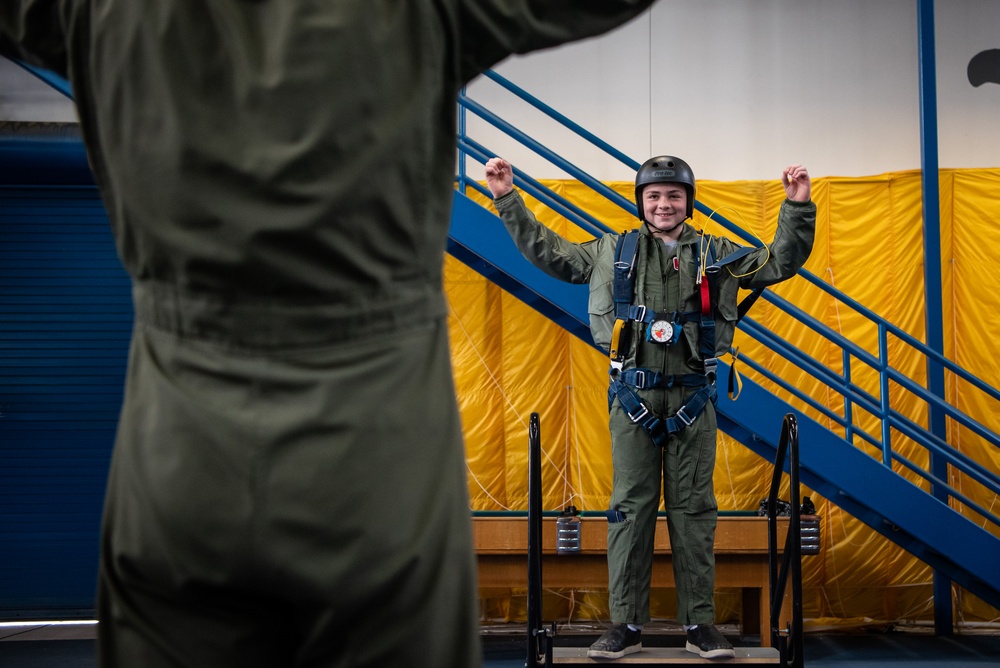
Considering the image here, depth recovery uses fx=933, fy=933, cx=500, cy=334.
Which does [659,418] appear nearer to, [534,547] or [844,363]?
[534,547]

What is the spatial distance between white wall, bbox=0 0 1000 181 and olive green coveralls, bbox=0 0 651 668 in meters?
7.39

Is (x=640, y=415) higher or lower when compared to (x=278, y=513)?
higher

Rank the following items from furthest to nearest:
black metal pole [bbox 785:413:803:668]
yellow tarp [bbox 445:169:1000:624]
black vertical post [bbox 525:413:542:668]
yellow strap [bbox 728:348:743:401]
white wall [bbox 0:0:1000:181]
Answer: white wall [bbox 0:0:1000:181], yellow tarp [bbox 445:169:1000:624], yellow strap [bbox 728:348:743:401], black vertical post [bbox 525:413:542:668], black metal pole [bbox 785:413:803:668]

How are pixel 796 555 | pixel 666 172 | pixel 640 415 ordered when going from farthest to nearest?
1. pixel 666 172
2. pixel 640 415
3. pixel 796 555

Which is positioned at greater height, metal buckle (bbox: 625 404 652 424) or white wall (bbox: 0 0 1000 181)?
white wall (bbox: 0 0 1000 181)

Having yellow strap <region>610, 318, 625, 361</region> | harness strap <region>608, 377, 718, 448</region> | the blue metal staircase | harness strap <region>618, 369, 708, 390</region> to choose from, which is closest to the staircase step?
harness strap <region>608, 377, 718, 448</region>

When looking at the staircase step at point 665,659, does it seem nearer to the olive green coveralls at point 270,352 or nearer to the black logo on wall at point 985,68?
the olive green coveralls at point 270,352

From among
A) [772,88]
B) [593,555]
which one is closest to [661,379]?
[593,555]

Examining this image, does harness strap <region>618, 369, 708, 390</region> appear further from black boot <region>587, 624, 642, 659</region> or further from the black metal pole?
black boot <region>587, 624, 642, 659</region>

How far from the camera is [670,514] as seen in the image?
4.93 meters

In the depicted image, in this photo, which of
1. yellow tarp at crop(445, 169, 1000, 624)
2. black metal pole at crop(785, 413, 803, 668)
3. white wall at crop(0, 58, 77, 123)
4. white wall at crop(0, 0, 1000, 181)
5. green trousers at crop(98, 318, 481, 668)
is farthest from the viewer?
white wall at crop(0, 0, 1000, 181)

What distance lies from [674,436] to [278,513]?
4.09 meters

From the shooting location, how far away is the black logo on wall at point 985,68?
329 inches

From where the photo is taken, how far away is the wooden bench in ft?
20.9
